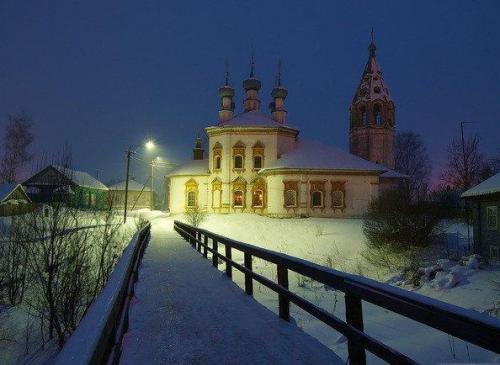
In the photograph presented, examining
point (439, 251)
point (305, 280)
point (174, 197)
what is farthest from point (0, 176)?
point (439, 251)

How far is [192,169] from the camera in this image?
147 feet

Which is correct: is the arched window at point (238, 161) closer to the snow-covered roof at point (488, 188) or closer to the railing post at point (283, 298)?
the snow-covered roof at point (488, 188)

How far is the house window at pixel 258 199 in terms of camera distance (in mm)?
40938

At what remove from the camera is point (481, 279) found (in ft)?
48.0

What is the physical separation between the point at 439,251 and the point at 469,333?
2227 centimetres

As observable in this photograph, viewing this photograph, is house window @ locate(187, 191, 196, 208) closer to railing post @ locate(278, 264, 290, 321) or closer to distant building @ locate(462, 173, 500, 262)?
distant building @ locate(462, 173, 500, 262)

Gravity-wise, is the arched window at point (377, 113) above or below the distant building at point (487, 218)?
above

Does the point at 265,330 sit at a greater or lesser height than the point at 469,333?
lesser

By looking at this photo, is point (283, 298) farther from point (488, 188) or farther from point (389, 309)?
point (488, 188)

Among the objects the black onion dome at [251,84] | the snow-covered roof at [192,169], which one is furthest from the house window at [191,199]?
the black onion dome at [251,84]

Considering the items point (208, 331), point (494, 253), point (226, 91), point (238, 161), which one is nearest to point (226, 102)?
point (226, 91)

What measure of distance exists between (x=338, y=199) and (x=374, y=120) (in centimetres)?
1561

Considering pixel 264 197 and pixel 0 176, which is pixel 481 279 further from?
pixel 0 176

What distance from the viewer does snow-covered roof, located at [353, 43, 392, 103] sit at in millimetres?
50312
